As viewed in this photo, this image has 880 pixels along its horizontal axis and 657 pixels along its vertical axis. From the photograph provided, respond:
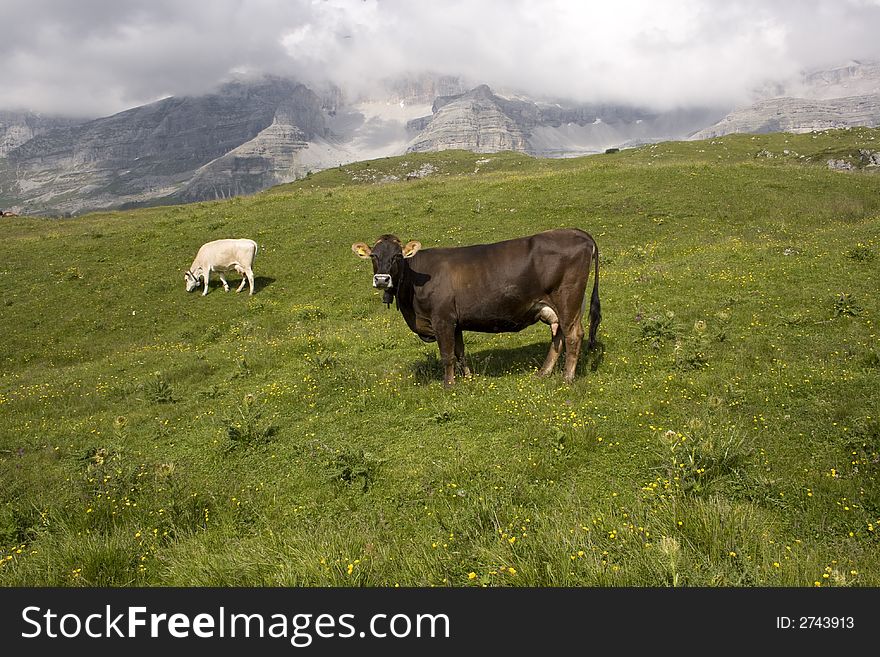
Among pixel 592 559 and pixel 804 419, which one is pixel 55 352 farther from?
pixel 804 419

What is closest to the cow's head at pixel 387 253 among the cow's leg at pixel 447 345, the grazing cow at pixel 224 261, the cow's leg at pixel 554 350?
the cow's leg at pixel 447 345

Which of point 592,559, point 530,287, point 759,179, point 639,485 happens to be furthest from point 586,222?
point 592,559

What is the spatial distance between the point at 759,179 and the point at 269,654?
34.9 meters

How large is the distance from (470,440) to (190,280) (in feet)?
69.2

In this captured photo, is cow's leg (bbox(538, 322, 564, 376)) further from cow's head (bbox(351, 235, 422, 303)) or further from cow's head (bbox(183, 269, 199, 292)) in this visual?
cow's head (bbox(183, 269, 199, 292))

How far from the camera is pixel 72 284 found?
80.8 ft

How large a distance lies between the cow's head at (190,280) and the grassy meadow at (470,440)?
2568 millimetres

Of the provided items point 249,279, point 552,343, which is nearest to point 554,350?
point 552,343

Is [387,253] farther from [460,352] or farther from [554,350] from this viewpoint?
[554,350]

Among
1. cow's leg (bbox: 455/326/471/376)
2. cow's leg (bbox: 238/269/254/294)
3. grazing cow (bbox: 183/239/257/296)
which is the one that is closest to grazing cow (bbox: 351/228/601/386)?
cow's leg (bbox: 455/326/471/376)

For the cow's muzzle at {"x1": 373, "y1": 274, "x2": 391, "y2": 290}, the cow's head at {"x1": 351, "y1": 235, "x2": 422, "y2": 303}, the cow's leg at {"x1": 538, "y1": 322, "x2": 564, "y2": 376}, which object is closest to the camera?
the cow's muzzle at {"x1": 373, "y1": 274, "x2": 391, "y2": 290}

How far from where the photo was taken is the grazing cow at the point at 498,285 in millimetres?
9438

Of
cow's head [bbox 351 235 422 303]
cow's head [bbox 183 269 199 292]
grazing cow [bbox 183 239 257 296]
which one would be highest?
grazing cow [bbox 183 239 257 296]

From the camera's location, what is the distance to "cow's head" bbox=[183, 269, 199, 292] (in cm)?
2385
